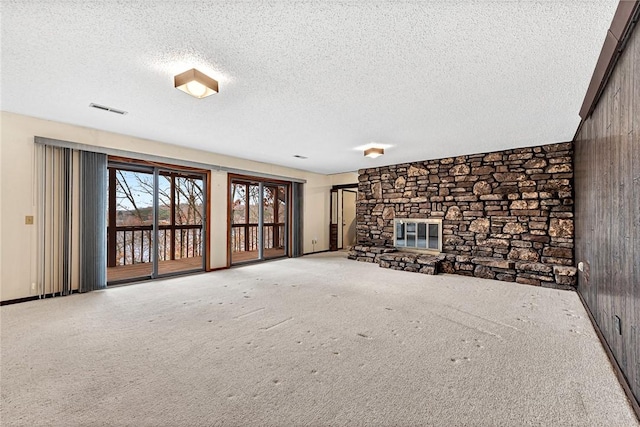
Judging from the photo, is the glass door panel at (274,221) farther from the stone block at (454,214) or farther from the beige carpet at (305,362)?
the stone block at (454,214)

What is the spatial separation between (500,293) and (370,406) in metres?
3.31

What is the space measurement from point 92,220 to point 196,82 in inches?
119

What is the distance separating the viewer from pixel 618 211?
6.77 feet

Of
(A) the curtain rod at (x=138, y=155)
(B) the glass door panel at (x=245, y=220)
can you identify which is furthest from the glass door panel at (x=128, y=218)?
(B) the glass door panel at (x=245, y=220)

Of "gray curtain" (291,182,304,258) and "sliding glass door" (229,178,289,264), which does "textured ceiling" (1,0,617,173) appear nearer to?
"sliding glass door" (229,178,289,264)

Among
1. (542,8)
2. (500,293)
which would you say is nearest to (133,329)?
(542,8)

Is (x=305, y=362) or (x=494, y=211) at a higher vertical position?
(x=494, y=211)

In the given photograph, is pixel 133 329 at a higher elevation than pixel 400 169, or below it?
below

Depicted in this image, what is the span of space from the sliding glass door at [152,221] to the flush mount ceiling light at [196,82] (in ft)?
9.77

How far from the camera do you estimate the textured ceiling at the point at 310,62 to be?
1729mm

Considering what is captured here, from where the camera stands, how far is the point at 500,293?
4043mm

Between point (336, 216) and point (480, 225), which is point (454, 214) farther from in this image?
point (336, 216)

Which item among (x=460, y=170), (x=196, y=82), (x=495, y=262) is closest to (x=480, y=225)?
(x=495, y=262)

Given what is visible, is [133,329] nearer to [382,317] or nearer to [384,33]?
[382,317]
